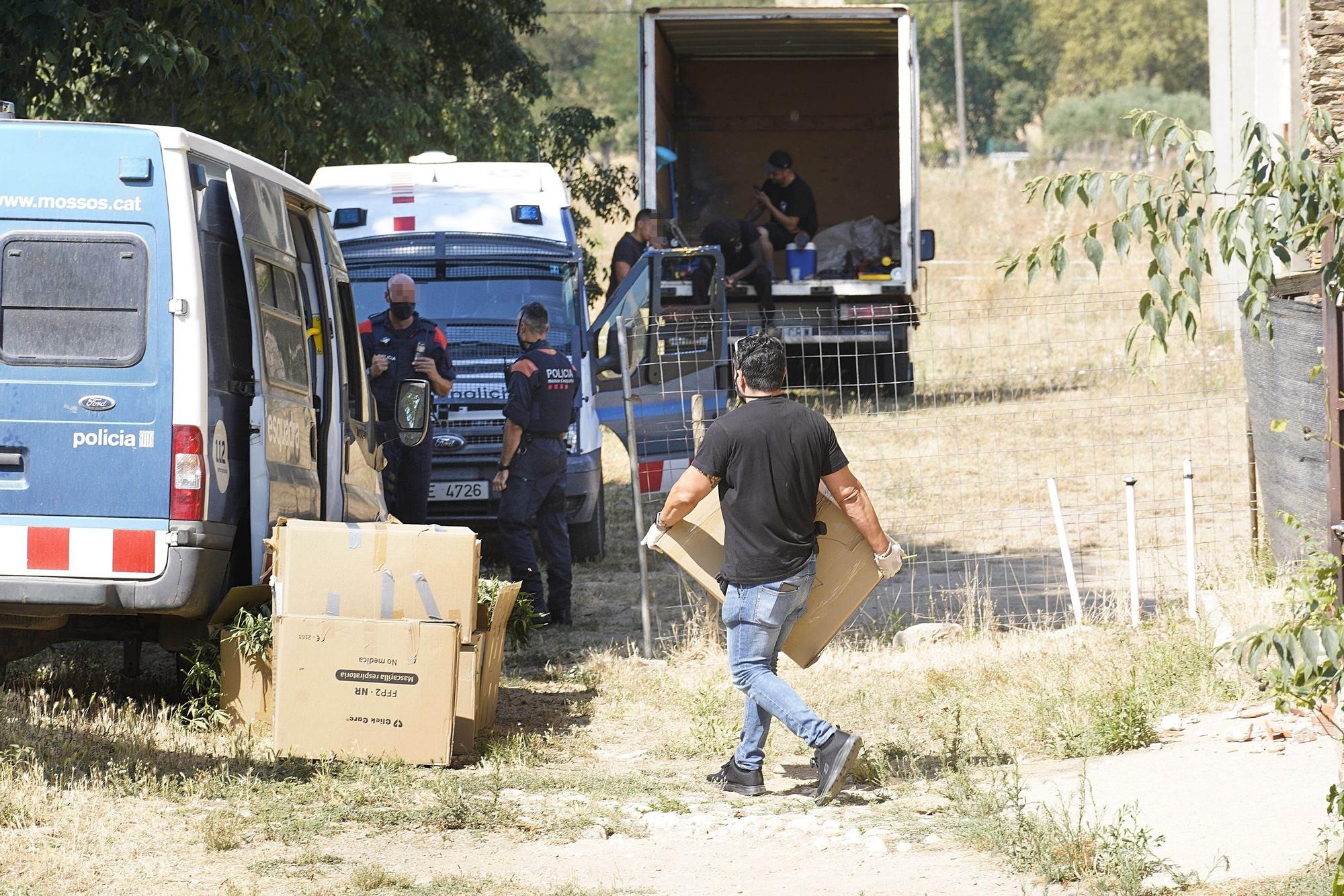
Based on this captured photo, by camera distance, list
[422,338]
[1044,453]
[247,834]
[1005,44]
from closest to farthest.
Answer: [247,834], [422,338], [1044,453], [1005,44]

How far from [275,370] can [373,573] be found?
987 millimetres

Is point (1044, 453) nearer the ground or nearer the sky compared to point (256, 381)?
nearer the ground

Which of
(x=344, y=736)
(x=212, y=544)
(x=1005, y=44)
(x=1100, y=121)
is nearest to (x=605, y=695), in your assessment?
(x=344, y=736)

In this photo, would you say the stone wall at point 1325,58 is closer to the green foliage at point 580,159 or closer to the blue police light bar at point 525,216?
the blue police light bar at point 525,216

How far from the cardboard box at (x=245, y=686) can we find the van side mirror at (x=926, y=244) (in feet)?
36.9

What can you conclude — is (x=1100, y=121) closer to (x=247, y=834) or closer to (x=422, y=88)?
(x=422, y=88)

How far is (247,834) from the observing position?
5086mm

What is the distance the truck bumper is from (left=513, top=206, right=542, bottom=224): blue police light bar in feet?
16.6

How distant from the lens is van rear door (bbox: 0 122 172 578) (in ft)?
18.6

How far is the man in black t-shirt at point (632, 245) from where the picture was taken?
13336 millimetres

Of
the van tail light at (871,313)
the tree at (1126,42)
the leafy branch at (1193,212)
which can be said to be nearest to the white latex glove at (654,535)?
the leafy branch at (1193,212)

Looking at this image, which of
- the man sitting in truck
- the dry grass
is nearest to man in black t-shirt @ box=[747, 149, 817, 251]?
the man sitting in truck

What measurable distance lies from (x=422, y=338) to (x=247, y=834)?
4897 mm

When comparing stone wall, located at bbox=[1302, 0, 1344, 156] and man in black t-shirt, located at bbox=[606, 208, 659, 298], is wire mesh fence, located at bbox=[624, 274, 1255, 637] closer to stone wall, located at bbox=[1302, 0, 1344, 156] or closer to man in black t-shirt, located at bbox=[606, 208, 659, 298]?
man in black t-shirt, located at bbox=[606, 208, 659, 298]
